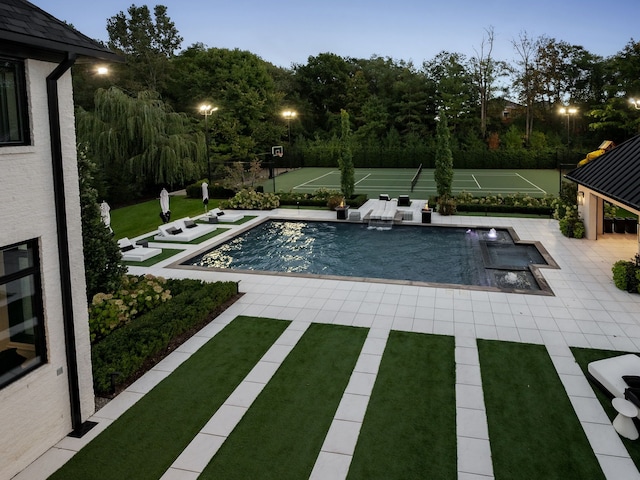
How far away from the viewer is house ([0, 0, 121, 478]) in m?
5.83

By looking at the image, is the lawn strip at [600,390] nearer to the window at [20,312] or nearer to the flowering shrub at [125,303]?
the window at [20,312]

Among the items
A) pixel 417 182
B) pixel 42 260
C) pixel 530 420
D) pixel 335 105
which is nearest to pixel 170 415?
pixel 42 260

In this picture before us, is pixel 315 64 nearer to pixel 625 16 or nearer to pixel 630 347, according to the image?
pixel 625 16

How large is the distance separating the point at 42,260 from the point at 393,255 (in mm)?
12986

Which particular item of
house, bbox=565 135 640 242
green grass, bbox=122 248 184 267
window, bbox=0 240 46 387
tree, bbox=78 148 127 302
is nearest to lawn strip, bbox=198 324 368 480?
window, bbox=0 240 46 387

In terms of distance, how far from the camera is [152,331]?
9.31 metres

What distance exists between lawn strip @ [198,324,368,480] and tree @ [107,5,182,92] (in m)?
41.5

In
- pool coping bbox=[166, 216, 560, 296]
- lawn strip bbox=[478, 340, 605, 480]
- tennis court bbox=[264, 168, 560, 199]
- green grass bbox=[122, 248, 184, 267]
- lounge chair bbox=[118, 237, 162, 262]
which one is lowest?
lawn strip bbox=[478, 340, 605, 480]

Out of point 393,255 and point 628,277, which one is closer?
point 628,277

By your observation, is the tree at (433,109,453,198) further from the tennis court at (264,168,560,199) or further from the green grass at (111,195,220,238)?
the green grass at (111,195,220,238)

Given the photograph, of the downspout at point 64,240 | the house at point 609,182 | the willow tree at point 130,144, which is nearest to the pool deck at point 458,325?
the downspout at point 64,240

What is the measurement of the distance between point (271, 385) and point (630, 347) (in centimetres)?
715

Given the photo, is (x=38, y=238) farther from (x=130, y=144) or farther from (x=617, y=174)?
(x=130, y=144)

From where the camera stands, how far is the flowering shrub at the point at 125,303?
980 cm
